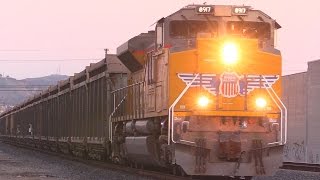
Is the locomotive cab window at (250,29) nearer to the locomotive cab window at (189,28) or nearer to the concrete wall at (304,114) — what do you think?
the locomotive cab window at (189,28)

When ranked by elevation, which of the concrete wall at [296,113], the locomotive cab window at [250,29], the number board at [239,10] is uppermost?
Answer: the number board at [239,10]

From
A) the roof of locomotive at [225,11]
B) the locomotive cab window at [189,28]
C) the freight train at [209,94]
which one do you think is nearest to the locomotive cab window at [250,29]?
the freight train at [209,94]

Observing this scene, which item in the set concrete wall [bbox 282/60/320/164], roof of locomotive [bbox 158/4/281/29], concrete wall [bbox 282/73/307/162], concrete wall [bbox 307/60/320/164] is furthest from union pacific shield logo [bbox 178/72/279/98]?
concrete wall [bbox 282/73/307/162]

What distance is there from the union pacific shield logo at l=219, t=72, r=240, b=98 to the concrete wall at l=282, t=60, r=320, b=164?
17.1 metres

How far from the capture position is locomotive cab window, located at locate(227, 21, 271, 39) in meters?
12.8

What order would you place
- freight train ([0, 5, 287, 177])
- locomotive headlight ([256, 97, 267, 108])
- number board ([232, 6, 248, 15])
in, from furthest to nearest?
1. number board ([232, 6, 248, 15])
2. locomotive headlight ([256, 97, 267, 108])
3. freight train ([0, 5, 287, 177])

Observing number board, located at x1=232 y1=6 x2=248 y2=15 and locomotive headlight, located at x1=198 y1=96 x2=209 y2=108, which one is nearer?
locomotive headlight, located at x1=198 y1=96 x2=209 y2=108

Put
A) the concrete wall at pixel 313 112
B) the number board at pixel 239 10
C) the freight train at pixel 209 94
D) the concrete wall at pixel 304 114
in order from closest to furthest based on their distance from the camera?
the freight train at pixel 209 94, the number board at pixel 239 10, the concrete wall at pixel 313 112, the concrete wall at pixel 304 114

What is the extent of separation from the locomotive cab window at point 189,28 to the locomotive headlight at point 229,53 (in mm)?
677

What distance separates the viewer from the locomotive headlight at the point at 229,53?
12.2 metres

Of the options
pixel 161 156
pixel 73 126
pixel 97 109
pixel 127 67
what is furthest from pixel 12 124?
pixel 161 156

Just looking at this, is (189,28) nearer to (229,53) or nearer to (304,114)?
(229,53)

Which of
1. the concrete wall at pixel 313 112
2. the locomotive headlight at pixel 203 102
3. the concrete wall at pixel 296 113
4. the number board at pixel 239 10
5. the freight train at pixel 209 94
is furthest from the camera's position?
the concrete wall at pixel 296 113

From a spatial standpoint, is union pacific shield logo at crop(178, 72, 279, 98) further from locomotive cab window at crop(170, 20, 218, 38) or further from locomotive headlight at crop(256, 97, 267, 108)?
→ locomotive cab window at crop(170, 20, 218, 38)
